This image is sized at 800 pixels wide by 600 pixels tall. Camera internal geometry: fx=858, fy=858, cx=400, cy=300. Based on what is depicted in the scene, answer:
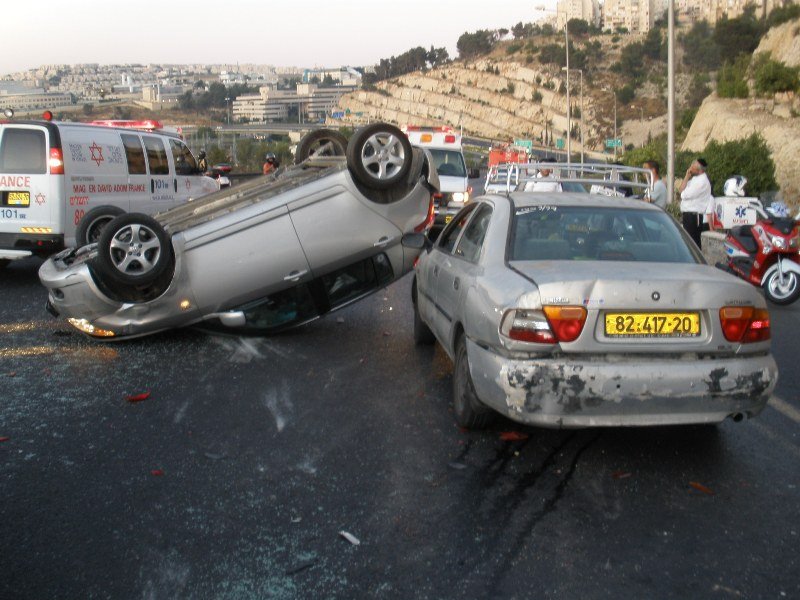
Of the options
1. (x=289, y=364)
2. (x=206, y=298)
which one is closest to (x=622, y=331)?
(x=289, y=364)

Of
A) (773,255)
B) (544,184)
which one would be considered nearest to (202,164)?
(544,184)

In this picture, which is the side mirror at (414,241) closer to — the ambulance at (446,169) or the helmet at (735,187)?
the helmet at (735,187)

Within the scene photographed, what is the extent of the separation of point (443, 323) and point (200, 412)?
1846 millimetres

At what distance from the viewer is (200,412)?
20.0ft

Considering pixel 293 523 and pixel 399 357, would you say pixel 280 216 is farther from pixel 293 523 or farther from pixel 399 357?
pixel 293 523

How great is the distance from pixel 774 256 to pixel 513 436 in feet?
21.6

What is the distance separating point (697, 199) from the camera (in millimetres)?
13844

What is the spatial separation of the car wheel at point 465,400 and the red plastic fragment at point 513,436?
0.13 meters

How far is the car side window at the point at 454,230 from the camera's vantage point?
6.79 meters

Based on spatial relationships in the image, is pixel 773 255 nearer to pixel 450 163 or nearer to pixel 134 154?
pixel 134 154

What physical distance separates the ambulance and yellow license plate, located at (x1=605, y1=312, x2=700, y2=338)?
42.6ft

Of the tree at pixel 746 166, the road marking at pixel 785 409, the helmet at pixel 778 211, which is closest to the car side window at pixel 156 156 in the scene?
the helmet at pixel 778 211

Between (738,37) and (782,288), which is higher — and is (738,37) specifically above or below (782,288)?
above

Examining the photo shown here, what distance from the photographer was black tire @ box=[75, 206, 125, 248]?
10.8 meters
